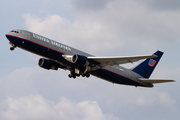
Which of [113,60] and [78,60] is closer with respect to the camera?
[78,60]

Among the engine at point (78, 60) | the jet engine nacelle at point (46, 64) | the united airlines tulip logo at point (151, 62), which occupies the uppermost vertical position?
the united airlines tulip logo at point (151, 62)

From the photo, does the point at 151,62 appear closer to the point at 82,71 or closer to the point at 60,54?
the point at 82,71

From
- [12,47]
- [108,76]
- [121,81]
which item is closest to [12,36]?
[12,47]

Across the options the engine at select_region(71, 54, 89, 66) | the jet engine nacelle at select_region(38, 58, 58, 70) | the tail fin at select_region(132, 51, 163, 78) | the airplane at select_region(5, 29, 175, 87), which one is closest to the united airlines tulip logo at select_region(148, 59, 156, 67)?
the tail fin at select_region(132, 51, 163, 78)

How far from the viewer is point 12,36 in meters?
46.3

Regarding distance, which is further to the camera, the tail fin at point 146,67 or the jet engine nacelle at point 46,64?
the tail fin at point 146,67

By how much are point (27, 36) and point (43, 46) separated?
299 centimetres

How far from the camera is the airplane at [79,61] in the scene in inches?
1829

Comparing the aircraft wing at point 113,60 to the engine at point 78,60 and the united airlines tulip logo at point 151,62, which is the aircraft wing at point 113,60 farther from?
the united airlines tulip logo at point 151,62

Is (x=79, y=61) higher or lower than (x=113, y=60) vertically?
lower

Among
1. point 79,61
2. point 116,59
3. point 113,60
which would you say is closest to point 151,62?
point 113,60

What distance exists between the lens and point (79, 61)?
47594mm

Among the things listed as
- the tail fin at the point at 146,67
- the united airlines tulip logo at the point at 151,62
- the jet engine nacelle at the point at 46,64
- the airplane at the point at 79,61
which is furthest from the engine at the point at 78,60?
the united airlines tulip logo at the point at 151,62

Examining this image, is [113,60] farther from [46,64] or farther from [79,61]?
[46,64]
